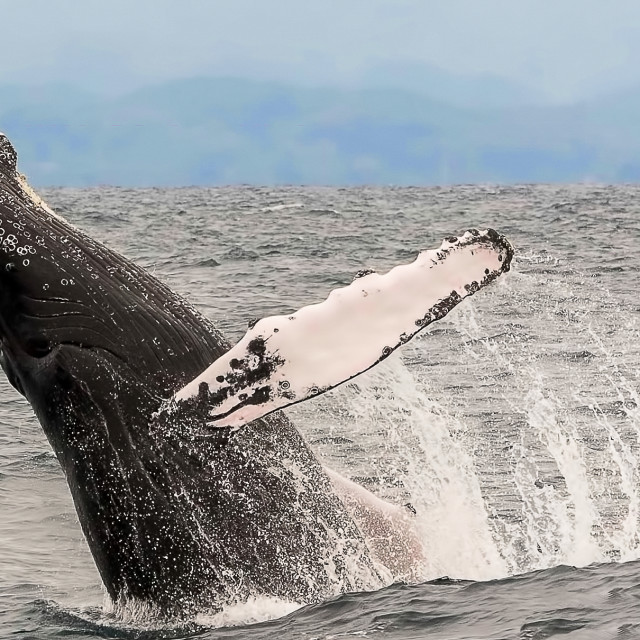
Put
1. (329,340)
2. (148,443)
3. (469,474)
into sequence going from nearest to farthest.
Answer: (329,340) < (148,443) < (469,474)

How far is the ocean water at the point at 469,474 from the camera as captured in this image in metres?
7.31

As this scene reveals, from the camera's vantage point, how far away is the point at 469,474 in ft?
33.2

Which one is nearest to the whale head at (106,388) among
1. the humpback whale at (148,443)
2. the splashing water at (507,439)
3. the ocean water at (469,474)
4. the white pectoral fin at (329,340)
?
the humpback whale at (148,443)

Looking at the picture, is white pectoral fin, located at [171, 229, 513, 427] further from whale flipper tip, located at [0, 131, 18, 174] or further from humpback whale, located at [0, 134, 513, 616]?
whale flipper tip, located at [0, 131, 18, 174]

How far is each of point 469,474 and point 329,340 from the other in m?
3.93

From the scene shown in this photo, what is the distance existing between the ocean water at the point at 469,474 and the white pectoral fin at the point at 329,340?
1.12 meters

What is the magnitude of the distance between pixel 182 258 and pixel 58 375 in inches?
1093

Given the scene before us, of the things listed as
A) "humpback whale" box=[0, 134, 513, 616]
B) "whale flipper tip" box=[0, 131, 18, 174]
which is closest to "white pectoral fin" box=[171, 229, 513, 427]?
"humpback whale" box=[0, 134, 513, 616]

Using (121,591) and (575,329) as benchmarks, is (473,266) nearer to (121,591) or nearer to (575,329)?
(121,591)

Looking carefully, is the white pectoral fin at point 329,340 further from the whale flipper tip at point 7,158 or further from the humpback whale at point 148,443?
the whale flipper tip at point 7,158

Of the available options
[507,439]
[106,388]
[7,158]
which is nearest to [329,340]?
[106,388]

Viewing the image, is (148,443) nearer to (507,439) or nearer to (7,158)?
(7,158)

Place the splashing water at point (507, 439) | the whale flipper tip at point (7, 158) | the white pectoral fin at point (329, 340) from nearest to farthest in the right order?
the white pectoral fin at point (329, 340), the whale flipper tip at point (7, 158), the splashing water at point (507, 439)

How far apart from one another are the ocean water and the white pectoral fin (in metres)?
1.12
